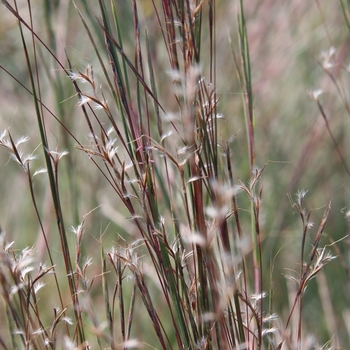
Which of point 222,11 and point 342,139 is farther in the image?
point 222,11

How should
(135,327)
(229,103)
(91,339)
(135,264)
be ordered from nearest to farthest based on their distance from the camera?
(135,264)
(91,339)
(135,327)
(229,103)

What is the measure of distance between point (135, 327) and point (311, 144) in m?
0.68

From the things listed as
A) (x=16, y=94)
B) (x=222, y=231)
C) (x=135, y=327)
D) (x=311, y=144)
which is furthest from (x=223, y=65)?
(x=222, y=231)

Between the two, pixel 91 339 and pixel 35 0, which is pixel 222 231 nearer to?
pixel 91 339

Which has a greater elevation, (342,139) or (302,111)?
(302,111)

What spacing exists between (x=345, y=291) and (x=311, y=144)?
0.42m

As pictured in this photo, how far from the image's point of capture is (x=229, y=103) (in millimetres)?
1664

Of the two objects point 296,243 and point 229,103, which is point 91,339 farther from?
point 229,103

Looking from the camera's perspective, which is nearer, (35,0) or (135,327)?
(135,327)

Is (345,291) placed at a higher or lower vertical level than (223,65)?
lower

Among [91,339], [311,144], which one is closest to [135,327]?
[91,339]

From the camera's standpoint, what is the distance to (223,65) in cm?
175

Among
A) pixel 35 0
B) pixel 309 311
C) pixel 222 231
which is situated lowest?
pixel 309 311

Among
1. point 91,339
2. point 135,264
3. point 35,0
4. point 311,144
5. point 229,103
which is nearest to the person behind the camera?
point 135,264
